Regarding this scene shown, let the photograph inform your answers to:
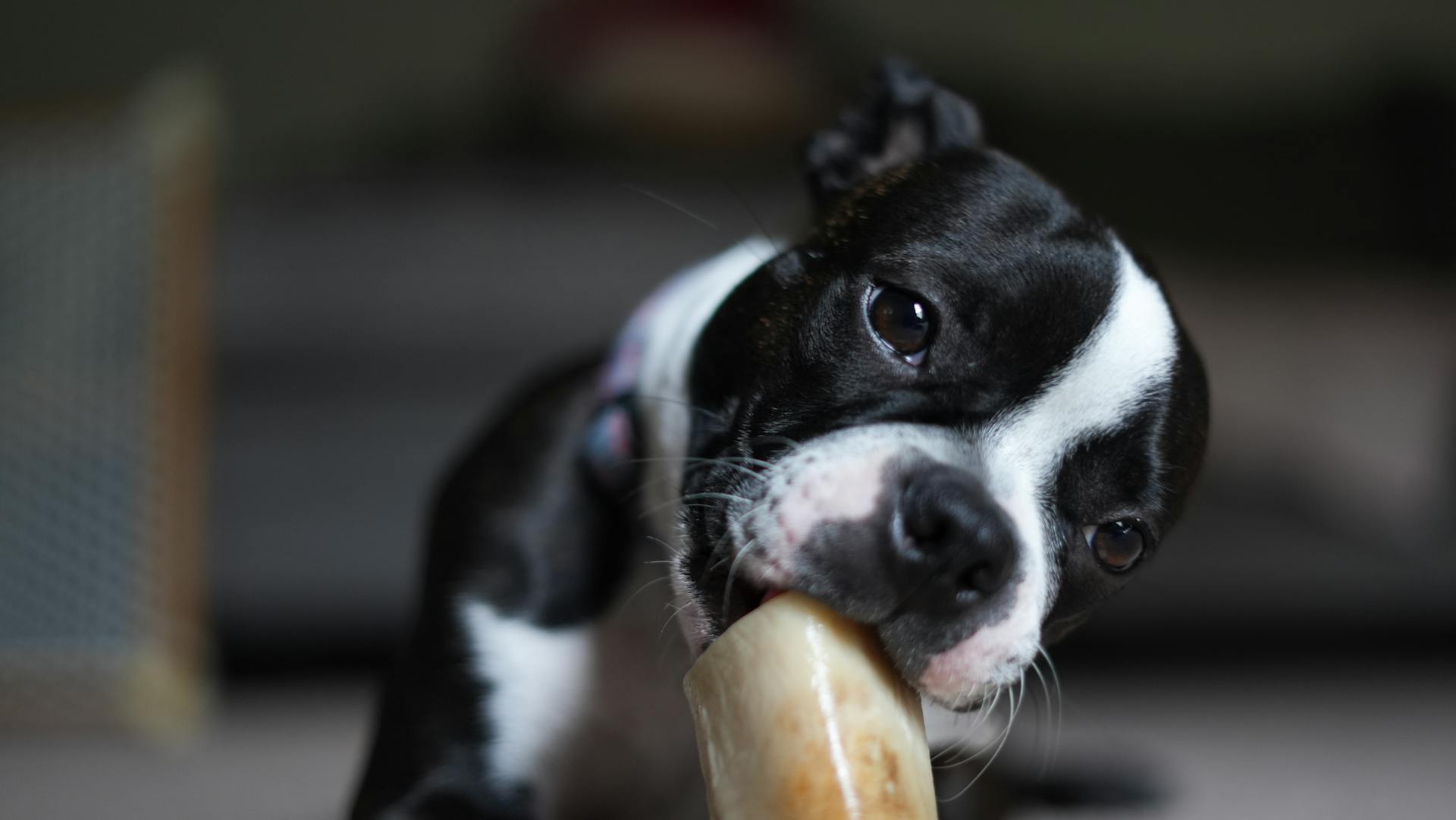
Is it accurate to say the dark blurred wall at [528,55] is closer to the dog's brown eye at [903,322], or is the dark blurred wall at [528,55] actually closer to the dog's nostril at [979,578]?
the dog's brown eye at [903,322]

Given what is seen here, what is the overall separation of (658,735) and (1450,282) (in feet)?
9.41

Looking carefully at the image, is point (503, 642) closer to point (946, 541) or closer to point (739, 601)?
point (739, 601)

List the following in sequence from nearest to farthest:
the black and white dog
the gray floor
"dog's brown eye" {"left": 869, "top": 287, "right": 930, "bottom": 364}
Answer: the black and white dog < "dog's brown eye" {"left": 869, "top": 287, "right": 930, "bottom": 364} < the gray floor

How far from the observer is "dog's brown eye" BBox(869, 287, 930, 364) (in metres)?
1.13

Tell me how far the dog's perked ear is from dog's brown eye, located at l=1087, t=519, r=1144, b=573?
51cm

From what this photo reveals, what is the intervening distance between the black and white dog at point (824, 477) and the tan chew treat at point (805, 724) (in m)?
0.03

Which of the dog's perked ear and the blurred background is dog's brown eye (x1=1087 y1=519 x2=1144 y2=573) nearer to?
the dog's perked ear

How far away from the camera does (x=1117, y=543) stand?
1.17 meters

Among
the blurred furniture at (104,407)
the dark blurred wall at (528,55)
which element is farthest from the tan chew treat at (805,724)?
the dark blurred wall at (528,55)

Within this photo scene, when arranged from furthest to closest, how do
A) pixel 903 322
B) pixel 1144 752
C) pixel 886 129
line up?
pixel 1144 752
pixel 886 129
pixel 903 322

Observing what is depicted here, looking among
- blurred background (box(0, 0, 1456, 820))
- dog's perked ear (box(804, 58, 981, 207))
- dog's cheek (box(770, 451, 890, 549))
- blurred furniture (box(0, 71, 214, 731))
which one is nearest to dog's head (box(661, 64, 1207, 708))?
dog's cheek (box(770, 451, 890, 549))

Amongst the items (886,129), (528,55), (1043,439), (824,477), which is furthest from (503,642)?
(528,55)

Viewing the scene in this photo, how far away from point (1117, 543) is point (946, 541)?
0.29 m

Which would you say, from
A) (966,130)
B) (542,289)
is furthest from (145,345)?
(966,130)
